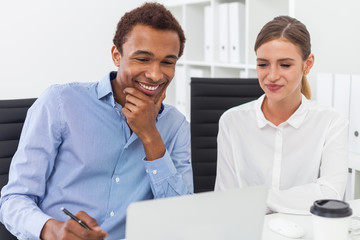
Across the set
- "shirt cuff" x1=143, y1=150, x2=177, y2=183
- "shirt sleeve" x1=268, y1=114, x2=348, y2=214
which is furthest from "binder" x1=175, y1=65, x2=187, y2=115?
"shirt cuff" x1=143, y1=150, x2=177, y2=183

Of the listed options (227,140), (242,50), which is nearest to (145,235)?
(227,140)

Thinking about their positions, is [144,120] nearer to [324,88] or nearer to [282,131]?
[282,131]

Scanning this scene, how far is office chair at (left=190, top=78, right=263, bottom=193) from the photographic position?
207cm

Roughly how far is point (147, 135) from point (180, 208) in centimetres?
56

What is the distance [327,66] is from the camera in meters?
2.32

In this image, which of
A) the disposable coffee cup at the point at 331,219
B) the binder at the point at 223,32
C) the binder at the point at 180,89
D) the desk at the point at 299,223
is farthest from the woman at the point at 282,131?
the binder at the point at 180,89

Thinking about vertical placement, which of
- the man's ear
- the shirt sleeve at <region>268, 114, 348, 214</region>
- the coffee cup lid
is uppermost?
the man's ear

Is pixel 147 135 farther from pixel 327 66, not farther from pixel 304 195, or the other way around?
pixel 327 66

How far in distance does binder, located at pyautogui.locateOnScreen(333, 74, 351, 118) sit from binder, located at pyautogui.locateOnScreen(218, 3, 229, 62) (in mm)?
1001

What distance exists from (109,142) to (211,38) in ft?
6.15

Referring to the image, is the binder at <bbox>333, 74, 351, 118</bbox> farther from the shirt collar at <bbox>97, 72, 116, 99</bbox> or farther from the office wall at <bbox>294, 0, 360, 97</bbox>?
the shirt collar at <bbox>97, 72, 116, 99</bbox>

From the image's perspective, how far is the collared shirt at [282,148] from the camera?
1.60 metres

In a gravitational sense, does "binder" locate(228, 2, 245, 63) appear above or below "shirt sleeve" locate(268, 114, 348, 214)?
above

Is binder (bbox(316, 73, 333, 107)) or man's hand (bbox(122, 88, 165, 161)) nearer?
man's hand (bbox(122, 88, 165, 161))
